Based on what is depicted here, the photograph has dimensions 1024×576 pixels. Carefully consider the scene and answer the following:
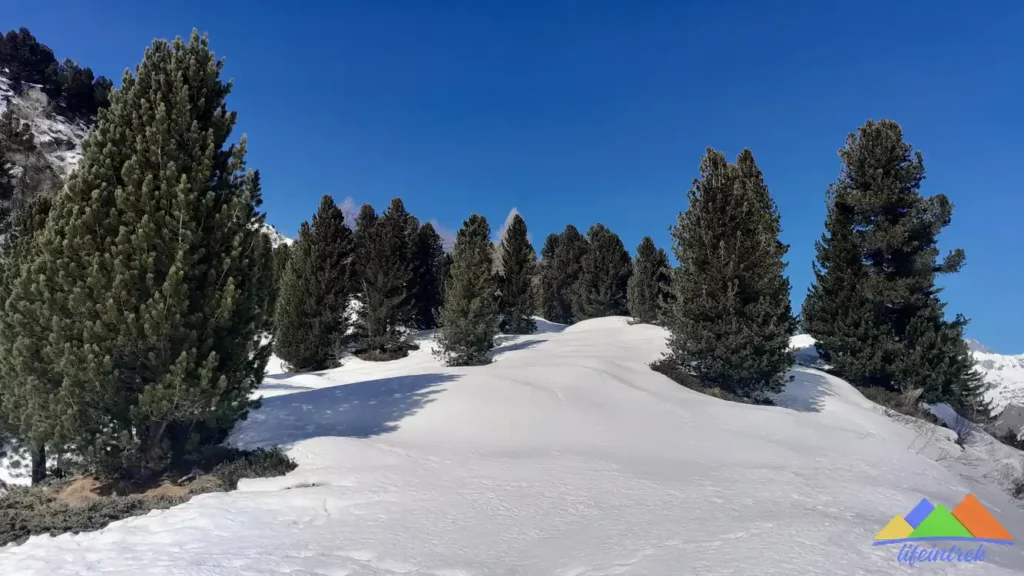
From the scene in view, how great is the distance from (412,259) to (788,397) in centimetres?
2480

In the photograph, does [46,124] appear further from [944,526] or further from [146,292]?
[944,526]

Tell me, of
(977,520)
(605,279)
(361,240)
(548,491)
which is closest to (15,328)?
(548,491)

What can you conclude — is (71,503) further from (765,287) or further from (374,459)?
(765,287)

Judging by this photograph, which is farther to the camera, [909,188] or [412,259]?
[412,259]

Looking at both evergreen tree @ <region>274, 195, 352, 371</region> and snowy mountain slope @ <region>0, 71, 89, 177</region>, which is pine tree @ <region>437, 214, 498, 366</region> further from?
snowy mountain slope @ <region>0, 71, 89, 177</region>

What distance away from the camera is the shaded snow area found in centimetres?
512

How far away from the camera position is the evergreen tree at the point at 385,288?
30859 mm

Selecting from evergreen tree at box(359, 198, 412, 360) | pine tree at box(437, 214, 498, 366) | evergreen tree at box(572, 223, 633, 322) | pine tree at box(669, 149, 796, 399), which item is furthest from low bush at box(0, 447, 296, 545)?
evergreen tree at box(572, 223, 633, 322)

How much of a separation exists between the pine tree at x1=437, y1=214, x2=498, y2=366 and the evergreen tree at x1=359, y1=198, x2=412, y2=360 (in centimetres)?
529

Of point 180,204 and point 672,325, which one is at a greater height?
point 180,204

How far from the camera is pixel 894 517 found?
21.3 feet

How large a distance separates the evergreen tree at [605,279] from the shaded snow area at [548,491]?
31.0m

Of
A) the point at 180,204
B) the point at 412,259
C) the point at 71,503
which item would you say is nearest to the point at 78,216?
the point at 180,204

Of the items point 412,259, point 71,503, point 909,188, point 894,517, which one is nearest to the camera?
point 894,517
